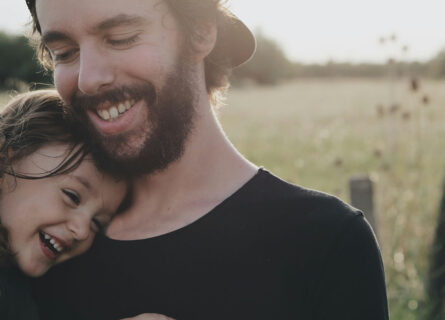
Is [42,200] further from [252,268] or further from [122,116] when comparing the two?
[252,268]

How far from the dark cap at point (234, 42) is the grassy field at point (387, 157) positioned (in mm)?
517

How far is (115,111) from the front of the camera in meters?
2.00

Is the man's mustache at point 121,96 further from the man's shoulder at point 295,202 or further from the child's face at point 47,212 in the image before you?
the man's shoulder at point 295,202

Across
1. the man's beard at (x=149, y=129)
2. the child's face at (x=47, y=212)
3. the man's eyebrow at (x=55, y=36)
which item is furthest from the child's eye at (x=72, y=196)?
the man's eyebrow at (x=55, y=36)

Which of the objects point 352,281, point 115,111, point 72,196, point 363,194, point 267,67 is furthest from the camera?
point 267,67

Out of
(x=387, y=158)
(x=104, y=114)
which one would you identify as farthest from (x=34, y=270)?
(x=387, y=158)

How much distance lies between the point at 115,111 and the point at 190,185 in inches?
15.7

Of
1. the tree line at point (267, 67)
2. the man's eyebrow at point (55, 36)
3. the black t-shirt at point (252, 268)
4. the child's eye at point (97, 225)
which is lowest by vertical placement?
the tree line at point (267, 67)

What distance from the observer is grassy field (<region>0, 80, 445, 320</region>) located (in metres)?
4.07

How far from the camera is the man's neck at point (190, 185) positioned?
196cm

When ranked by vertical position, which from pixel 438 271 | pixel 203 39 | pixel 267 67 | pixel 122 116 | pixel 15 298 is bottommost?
pixel 267 67

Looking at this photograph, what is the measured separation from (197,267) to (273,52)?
49.1 metres

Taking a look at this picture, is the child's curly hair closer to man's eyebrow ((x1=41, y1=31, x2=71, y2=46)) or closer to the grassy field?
man's eyebrow ((x1=41, y1=31, x2=71, y2=46))

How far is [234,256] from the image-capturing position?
5.79 feet
